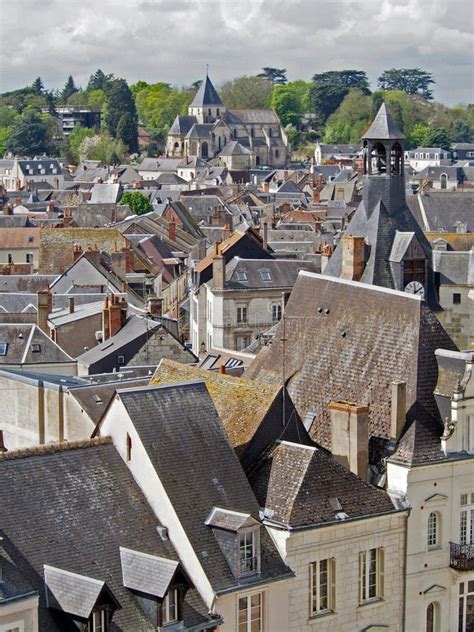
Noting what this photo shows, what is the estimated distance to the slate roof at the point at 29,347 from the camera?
47062mm

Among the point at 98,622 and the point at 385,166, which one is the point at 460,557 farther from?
the point at 385,166

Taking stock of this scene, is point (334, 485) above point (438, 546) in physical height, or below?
above

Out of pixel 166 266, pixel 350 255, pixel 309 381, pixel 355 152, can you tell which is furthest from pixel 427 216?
pixel 355 152

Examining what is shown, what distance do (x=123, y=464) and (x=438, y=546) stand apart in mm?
7144

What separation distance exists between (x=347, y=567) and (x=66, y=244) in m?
49.9

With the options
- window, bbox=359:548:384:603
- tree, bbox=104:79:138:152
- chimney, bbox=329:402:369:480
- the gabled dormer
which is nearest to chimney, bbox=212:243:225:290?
chimney, bbox=329:402:369:480

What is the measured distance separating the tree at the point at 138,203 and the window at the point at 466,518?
87.6 m

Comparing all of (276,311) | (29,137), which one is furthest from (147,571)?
(29,137)

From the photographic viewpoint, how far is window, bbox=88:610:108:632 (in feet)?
69.1

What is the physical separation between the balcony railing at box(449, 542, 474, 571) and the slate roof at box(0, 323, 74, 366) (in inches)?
926

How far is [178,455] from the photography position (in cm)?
2408

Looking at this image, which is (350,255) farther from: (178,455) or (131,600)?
(131,600)

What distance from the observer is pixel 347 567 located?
24828 millimetres

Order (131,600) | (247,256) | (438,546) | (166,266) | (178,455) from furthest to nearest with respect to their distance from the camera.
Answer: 1. (166,266)
2. (247,256)
3. (438,546)
4. (178,455)
5. (131,600)
